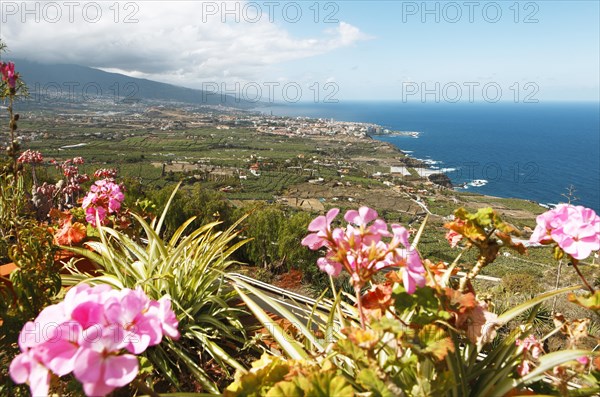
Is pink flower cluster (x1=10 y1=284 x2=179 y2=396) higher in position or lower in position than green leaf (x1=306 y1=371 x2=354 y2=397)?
higher

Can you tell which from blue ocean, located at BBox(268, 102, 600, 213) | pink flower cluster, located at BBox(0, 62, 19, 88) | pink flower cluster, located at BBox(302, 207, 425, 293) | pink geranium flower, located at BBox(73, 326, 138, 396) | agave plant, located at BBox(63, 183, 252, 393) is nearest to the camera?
pink geranium flower, located at BBox(73, 326, 138, 396)

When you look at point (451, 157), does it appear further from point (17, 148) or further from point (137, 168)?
point (17, 148)

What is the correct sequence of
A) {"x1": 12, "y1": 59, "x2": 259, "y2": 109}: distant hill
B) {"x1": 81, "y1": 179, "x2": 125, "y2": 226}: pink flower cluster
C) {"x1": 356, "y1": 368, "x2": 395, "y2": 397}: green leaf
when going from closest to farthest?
{"x1": 356, "y1": 368, "x2": 395, "y2": 397}: green leaf → {"x1": 81, "y1": 179, "x2": 125, "y2": 226}: pink flower cluster → {"x1": 12, "y1": 59, "x2": 259, "y2": 109}: distant hill

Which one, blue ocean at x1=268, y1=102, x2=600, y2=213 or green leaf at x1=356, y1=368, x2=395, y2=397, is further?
blue ocean at x1=268, y1=102, x2=600, y2=213

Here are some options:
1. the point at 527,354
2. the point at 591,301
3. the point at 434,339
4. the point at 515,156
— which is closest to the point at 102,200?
the point at 434,339

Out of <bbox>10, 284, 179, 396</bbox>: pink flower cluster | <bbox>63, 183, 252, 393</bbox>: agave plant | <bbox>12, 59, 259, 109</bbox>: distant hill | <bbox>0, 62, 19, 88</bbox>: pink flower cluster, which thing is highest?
<bbox>12, 59, 259, 109</bbox>: distant hill

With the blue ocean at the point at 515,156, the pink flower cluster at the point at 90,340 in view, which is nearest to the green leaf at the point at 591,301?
the pink flower cluster at the point at 90,340

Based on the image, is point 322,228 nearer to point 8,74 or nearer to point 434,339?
point 434,339

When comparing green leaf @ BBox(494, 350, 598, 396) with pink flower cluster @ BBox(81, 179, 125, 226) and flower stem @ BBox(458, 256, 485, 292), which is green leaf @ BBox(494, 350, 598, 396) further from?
pink flower cluster @ BBox(81, 179, 125, 226)

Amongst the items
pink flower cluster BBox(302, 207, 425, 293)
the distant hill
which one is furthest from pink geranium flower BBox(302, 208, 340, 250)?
the distant hill
